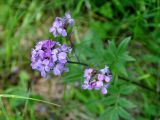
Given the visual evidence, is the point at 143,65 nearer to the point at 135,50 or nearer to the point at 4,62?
the point at 135,50

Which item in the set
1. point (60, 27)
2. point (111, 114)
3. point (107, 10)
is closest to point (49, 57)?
point (60, 27)

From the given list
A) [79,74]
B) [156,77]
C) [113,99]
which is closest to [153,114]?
[156,77]

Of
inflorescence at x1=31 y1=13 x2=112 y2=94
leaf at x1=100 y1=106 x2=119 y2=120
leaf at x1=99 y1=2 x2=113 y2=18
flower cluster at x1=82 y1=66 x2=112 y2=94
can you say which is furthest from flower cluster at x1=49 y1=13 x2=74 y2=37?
leaf at x1=99 y1=2 x2=113 y2=18

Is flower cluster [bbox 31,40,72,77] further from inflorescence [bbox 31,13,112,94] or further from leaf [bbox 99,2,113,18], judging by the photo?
leaf [bbox 99,2,113,18]

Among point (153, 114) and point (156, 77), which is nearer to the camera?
point (153, 114)

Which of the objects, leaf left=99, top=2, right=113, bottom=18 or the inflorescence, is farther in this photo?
leaf left=99, top=2, right=113, bottom=18

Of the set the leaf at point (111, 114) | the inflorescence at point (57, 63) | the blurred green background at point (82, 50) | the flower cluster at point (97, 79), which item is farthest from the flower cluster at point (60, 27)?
the leaf at point (111, 114)

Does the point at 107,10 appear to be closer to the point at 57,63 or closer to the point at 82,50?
the point at 82,50
